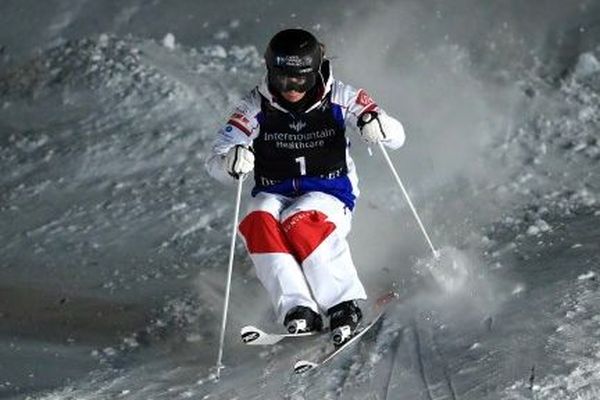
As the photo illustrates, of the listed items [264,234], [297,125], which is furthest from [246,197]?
[264,234]

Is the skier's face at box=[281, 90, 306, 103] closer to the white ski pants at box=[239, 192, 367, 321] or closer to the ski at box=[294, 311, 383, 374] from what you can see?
the white ski pants at box=[239, 192, 367, 321]

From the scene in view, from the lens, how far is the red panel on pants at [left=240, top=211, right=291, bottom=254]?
6293 millimetres

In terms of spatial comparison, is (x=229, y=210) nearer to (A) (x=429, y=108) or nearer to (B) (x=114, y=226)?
(B) (x=114, y=226)

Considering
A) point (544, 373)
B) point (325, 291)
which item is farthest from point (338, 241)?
point (544, 373)

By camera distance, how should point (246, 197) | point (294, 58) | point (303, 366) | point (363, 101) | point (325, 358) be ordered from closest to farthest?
point (303, 366) → point (325, 358) → point (294, 58) → point (363, 101) → point (246, 197)

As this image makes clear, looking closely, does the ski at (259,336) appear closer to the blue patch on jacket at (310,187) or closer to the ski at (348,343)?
the ski at (348,343)

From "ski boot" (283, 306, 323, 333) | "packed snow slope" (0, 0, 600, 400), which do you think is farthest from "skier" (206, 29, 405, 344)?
"packed snow slope" (0, 0, 600, 400)

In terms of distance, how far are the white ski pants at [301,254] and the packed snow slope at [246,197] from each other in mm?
337

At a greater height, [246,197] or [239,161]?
[246,197]

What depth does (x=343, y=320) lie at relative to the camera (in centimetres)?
607

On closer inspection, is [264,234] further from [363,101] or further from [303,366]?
[363,101]

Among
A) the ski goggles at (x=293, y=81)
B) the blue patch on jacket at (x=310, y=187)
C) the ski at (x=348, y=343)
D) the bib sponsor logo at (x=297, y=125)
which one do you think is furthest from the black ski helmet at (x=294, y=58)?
the ski at (x=348, y=343)

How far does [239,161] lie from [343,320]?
3.50 feet

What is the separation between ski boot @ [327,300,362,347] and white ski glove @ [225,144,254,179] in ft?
Result: 3.04
